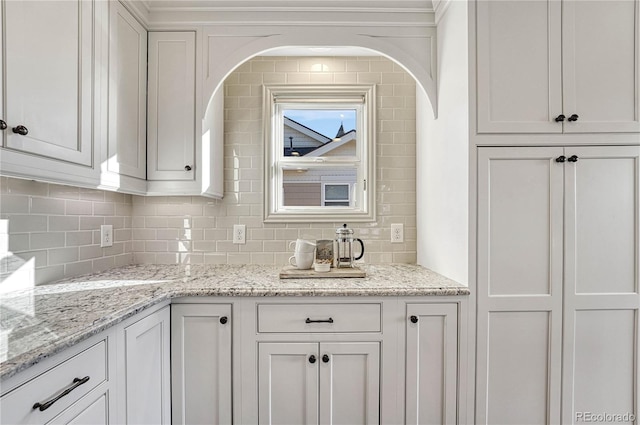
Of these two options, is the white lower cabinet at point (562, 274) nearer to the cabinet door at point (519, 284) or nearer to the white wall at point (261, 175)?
the cabinet door at point (519, 284)

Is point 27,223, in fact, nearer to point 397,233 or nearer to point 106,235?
point 106,235

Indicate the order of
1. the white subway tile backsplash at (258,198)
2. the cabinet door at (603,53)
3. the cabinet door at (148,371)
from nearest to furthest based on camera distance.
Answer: the cabinet door at (148,371) → the cabinet door at (603,53) → the white subway tile backsplash at (258,198)

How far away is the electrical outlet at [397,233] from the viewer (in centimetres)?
214

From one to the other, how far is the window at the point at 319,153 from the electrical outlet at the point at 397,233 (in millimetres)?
164

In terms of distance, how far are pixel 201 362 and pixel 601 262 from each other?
6.23 ft

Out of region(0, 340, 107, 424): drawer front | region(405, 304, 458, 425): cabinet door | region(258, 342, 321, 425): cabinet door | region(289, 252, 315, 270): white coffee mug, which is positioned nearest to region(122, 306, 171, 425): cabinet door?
region(0, 340, 107, 424): drawer front

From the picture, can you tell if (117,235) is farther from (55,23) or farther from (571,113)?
(571,113)

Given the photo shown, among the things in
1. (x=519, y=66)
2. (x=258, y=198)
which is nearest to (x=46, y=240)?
(x=258, y=198)

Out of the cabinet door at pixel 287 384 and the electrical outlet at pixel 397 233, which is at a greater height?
the electrical outlet at pixel 397 233

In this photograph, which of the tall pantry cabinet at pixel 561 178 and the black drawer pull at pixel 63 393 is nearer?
the black drawer pull at pixel 63 393

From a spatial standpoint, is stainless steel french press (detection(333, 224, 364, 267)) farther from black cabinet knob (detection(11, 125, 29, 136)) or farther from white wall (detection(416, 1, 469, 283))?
black cabinet knob (detection(11, 125, 29, 136))

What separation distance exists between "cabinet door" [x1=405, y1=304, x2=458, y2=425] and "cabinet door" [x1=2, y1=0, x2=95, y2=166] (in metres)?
1.58

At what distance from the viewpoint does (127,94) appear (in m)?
1.61

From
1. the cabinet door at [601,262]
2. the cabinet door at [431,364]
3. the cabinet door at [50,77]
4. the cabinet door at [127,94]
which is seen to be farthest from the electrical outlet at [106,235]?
the cabinet door at [601,262]
